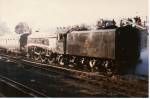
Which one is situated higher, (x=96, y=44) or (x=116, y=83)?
(x=96, y=44)

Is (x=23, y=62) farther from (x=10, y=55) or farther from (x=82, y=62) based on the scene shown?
(x=82, y=62)

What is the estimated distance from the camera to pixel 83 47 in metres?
3.50

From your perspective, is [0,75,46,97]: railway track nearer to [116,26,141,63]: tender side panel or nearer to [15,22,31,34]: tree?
[15,22,31,34]: tree

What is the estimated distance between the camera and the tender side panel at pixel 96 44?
3.36 m

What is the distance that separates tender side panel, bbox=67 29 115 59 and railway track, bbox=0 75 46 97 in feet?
2.49

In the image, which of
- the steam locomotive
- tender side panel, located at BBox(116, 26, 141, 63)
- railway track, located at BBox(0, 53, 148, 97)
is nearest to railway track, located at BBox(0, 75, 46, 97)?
the steam locomotive

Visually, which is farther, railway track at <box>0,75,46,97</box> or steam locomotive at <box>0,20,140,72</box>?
railway track at <box>0,75,46,97</box>

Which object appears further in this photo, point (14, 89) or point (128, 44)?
point (14, 89)

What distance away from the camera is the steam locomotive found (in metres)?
3.28

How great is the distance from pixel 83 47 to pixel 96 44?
0.18 metres

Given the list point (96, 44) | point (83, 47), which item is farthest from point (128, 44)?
point (83, 47)

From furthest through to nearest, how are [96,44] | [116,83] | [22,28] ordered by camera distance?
[22,28] → [96,44] → [116,83]

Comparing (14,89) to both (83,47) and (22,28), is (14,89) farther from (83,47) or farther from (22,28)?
(83,47)

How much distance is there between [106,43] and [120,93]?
24.5 inches
